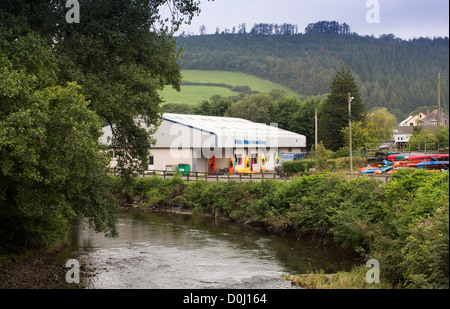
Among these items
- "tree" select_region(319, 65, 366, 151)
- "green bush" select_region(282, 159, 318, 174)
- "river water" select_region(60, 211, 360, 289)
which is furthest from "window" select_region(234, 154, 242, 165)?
"river water" select_region(60, 211, 360, 289)

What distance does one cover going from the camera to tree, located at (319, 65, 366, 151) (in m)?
57.2

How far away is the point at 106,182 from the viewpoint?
17.1 m

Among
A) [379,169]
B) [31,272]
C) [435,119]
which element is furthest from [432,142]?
[31,272]

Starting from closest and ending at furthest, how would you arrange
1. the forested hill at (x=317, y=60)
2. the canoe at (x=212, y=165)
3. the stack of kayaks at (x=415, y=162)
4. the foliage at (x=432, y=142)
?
the stack of kayaks at (x=415, y=162) < the canoe at (x=212, y=165) < the foliage at (x=432, y=142) < the forested hill at (x=317, y=60)

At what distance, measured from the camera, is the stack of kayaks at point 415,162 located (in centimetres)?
3072

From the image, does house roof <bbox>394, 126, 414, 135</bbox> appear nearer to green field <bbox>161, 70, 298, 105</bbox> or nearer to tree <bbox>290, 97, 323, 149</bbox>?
green field <bbox>161, 70, 298, 105</bbox>

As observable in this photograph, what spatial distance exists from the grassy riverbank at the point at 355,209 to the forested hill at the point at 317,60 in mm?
11320

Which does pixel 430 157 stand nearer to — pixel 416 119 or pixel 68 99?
pixel 68 99

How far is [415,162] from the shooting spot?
114ft

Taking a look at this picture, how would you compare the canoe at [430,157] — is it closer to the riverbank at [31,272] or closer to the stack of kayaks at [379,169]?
the stack of kayaks at [379,169]

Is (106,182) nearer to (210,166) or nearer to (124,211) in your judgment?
(124,211)

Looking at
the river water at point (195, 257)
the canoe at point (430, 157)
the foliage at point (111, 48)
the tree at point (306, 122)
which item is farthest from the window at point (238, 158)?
the foliage at point (111, 48)

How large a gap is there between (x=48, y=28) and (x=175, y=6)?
5541mm

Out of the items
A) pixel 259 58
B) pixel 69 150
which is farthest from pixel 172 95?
pixel 69 150
